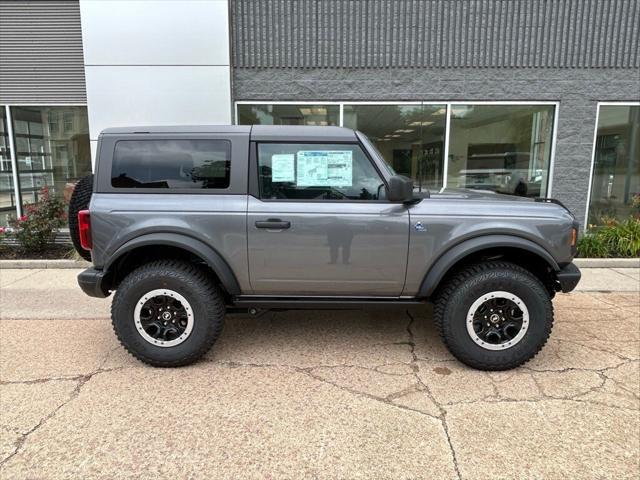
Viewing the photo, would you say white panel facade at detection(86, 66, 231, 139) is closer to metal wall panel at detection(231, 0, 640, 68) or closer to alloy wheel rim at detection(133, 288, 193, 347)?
metal wall panel at detection(231, 0, 640, 68)

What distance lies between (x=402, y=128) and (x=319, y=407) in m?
6.10

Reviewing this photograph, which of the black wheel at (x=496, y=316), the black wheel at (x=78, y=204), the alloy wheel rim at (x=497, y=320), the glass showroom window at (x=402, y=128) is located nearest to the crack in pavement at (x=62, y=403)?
the black wheel at (x=78, y=204)

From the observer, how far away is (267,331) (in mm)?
4305

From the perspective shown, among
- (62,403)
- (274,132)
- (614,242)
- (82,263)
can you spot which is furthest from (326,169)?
(614,242)

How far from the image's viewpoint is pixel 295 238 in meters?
3.38

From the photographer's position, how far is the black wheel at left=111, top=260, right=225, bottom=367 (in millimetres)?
3412

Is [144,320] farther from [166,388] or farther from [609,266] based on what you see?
[609,266]

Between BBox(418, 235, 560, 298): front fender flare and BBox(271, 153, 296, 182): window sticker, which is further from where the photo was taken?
BBox(271, 153, 296, 182): window sticker

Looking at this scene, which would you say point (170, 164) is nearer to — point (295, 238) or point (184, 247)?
point (184, 247)

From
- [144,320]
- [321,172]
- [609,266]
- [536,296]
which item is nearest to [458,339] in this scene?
[536,296]

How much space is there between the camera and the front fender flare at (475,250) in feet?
10.9

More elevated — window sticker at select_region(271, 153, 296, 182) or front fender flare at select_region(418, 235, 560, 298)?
window sticker at select_region(271, 153, 296, 182)

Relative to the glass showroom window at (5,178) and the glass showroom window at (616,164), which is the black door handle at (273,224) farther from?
the glass showroom window at (5,178)

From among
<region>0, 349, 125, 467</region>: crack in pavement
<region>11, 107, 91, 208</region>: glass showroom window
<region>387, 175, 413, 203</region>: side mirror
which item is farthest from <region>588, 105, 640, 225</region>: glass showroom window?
<region>11, 107, 91, 208</region>: glass showroom window
